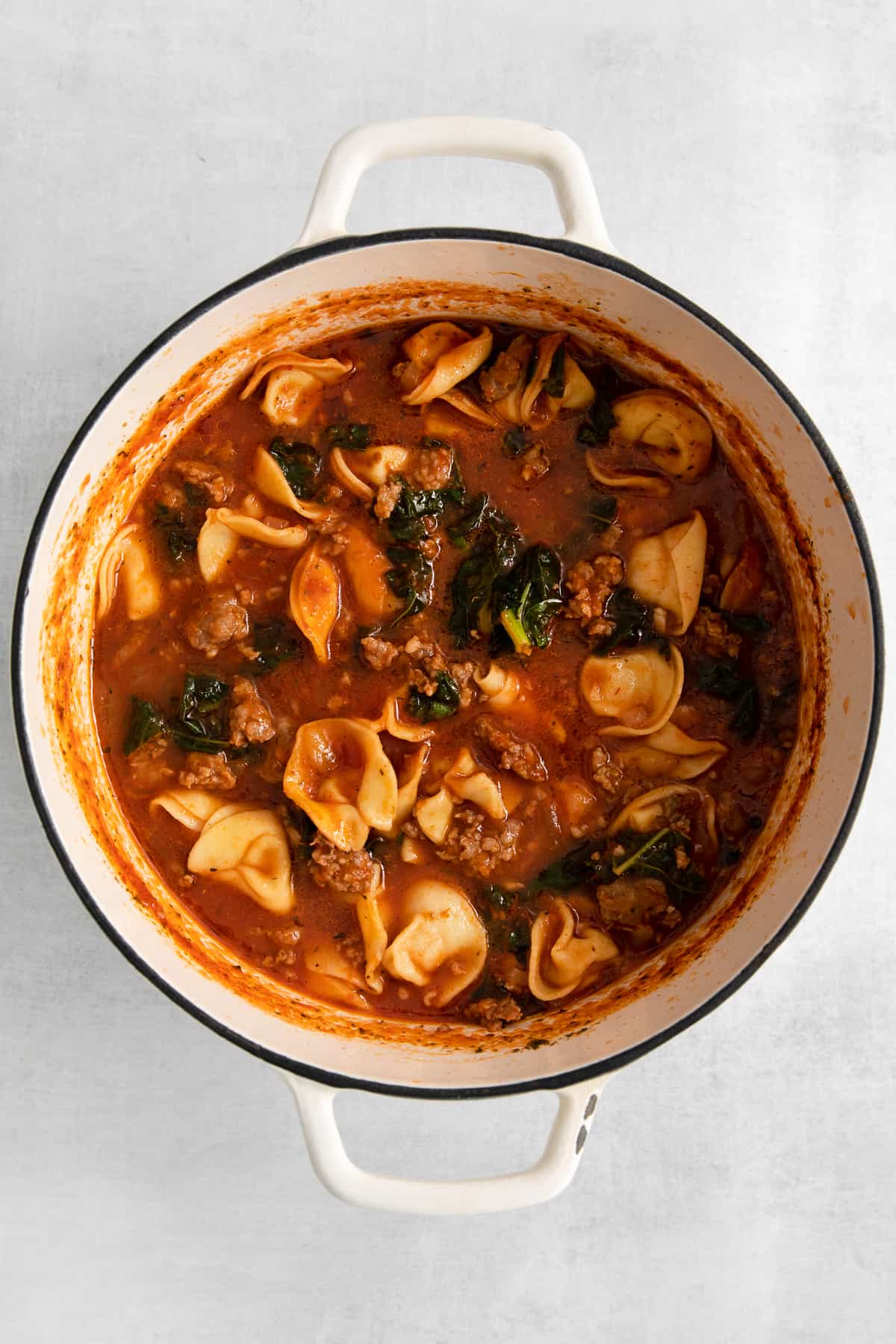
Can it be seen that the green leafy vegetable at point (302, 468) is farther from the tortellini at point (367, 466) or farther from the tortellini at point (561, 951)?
the tortellini at point (561, 951)

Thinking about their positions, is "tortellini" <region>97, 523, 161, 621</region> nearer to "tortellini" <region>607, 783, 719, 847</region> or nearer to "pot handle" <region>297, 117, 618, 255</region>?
"pot handle" <region>297, 117, 618, 255</region>

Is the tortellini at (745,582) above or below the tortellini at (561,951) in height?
above

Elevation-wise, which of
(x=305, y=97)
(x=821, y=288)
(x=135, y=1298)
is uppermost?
(x=305, y=97)

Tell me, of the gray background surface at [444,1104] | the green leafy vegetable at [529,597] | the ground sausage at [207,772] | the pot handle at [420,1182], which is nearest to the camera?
the pot handle at [420,1182]

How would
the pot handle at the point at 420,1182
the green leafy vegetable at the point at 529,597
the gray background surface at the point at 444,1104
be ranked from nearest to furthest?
1. the pot handle at the point at 420,1182
2. the green leafy vegetable at the point at 529,597
3. the gray background surface at the point at 444,1104

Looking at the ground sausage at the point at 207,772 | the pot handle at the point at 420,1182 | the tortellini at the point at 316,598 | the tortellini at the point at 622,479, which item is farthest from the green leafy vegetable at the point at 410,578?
the pot handle at the point at 420,1182

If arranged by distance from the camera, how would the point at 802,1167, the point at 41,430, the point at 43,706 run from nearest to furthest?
the point at 43,706 → the point at 41,430 → the point at 802,1167

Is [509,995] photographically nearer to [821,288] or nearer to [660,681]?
[660,681]

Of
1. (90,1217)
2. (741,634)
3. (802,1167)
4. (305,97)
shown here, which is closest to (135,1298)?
(90,1217)
